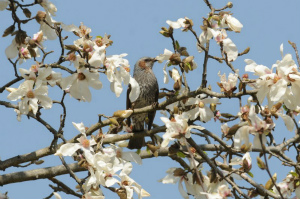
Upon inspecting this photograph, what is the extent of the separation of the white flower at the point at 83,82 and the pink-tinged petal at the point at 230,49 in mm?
1004

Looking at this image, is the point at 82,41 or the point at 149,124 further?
the point at 149,124

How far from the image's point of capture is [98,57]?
3225mm

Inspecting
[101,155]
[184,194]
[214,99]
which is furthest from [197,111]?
[101,155]

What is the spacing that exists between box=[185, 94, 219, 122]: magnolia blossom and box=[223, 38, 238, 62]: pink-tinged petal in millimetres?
463

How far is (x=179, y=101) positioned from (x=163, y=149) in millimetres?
599

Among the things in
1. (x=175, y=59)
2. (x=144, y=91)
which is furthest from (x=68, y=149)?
(x=144, y=91)

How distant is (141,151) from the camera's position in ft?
15.5

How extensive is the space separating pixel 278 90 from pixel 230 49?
71 cm

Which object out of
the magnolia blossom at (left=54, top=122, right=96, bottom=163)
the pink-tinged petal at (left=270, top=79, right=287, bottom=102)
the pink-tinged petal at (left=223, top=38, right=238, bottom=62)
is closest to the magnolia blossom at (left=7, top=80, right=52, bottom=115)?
the magnolia blossom at (left=54, top=122, right=96, bottom=163)

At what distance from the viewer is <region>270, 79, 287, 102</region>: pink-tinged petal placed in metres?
3.09

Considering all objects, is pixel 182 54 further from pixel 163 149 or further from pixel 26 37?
pixel 26 37

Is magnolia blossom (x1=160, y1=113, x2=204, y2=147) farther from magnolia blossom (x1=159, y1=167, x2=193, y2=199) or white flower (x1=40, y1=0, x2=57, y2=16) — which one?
white flower (x1=40, y1=0, x2=57, y2=16)

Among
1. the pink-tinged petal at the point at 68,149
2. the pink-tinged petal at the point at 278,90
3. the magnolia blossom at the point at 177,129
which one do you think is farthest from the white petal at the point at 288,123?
the pink-tinged petal at the point at 68,149

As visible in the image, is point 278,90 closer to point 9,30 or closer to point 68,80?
point 68,80
